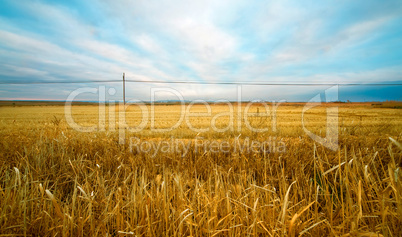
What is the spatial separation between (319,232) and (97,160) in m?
2.44

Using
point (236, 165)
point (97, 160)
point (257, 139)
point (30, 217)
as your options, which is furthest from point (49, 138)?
point (257, 139)

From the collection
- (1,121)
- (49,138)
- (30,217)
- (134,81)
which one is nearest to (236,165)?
(30,217)

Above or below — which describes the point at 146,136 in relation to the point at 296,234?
above

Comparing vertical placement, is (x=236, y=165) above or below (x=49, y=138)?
below

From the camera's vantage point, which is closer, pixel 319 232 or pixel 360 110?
pixel 319 232

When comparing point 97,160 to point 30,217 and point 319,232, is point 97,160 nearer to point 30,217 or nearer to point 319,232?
point 30,217

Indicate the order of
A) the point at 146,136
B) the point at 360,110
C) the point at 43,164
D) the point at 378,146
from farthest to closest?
1. the point at 360,110
2. the point at 146,136
3. the point at 378,146
4. the point at 43,164

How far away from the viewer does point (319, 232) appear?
120 centimetres

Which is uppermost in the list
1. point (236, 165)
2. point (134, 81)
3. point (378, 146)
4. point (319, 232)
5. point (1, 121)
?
point (134, 81)

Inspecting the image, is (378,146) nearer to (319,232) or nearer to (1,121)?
(319,232)

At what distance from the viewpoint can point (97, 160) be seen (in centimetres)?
230

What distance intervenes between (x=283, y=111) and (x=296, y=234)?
8156 mm

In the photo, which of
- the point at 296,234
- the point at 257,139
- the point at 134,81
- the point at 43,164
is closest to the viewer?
the point at 296,234

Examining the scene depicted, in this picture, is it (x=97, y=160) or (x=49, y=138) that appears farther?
(x=49, y=138)
